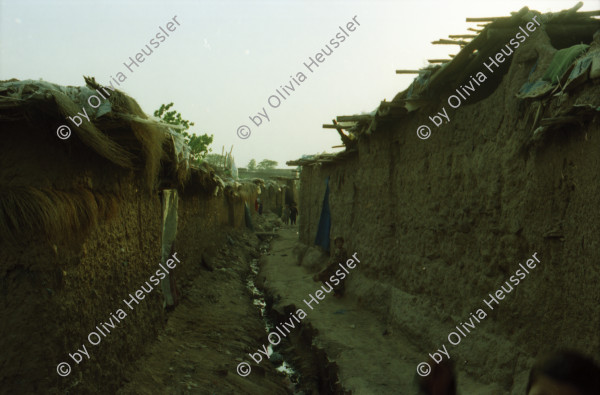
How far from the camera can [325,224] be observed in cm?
1082

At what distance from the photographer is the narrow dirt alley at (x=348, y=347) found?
4.70 meters

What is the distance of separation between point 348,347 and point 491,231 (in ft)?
8.65

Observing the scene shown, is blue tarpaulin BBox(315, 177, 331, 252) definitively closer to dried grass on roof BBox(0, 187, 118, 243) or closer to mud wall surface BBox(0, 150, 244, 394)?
mud wall surface BBox(0, 150, 244, 394)

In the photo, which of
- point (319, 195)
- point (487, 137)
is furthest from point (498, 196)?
point (319, 195)

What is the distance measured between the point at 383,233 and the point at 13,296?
5278 millimetres

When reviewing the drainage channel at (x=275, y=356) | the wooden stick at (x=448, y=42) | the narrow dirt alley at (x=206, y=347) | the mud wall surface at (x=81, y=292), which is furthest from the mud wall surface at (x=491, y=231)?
the mud wall surface at (x=81, y=292)
